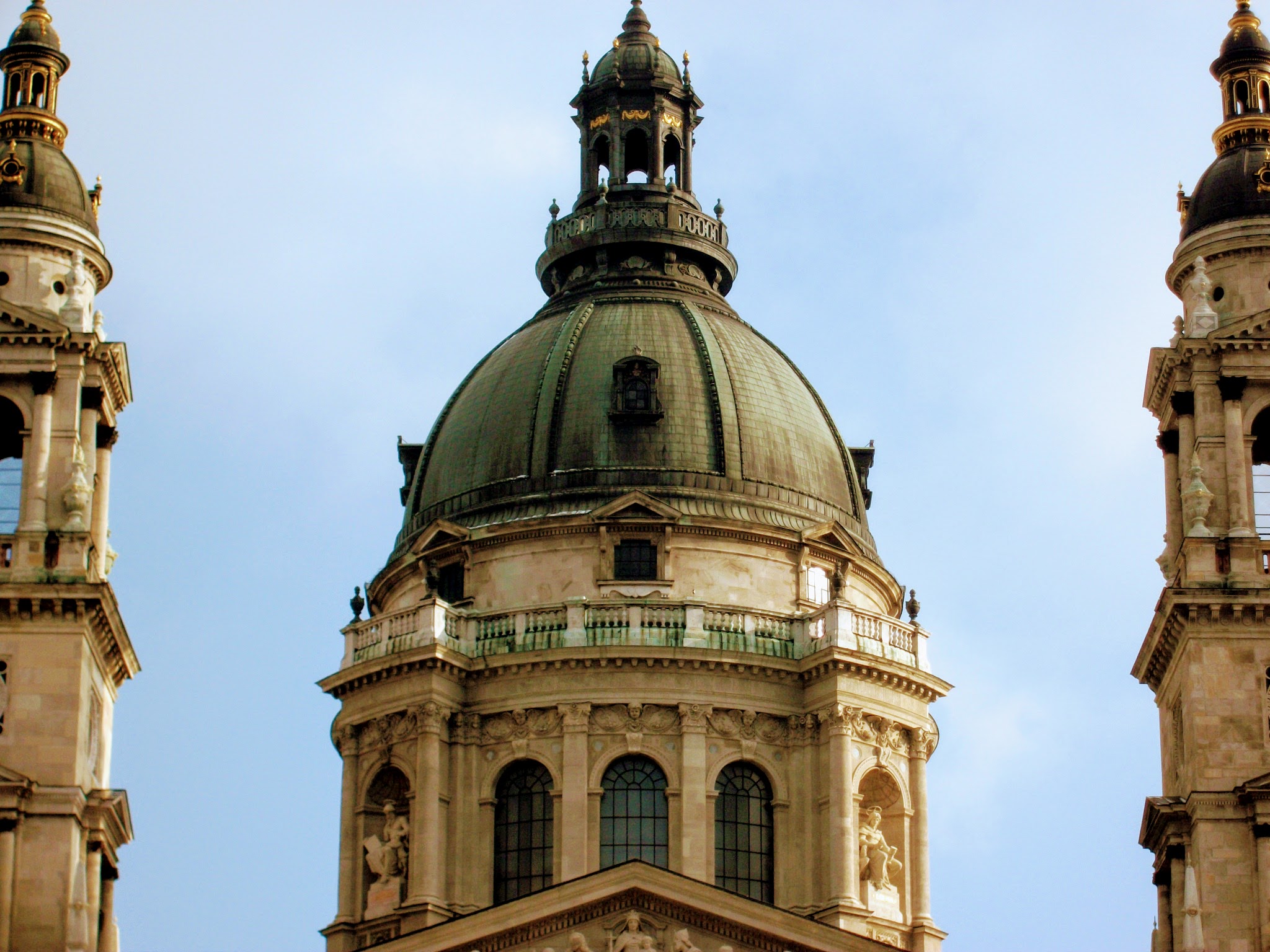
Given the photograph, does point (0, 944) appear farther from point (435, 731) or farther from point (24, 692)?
point (435, 731)

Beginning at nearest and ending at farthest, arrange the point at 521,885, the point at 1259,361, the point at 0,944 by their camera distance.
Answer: the point at 0,944, the point at 1259,361, the point at 521,885

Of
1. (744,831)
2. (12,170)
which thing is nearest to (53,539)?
(12,170)

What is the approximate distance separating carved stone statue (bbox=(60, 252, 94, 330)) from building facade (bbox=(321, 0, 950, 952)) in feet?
46.2

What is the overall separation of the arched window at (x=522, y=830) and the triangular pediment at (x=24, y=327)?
18101 millimetres

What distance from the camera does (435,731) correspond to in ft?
250

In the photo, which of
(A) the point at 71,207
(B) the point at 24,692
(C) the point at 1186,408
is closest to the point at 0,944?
(B) the point at 24,692

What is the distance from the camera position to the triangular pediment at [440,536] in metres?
79.8

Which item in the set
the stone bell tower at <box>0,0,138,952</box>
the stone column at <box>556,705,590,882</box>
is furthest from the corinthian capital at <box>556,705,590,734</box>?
the stone bell tower at <box>0,0,138,952</box>

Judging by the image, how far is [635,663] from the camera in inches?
3004

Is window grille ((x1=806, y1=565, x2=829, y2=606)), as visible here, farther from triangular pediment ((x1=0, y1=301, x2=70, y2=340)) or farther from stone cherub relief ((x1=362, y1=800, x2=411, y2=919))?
triangular pediment ((x1=0, y1=301, x2=70, y2=340))

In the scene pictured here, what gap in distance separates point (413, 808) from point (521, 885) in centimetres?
314

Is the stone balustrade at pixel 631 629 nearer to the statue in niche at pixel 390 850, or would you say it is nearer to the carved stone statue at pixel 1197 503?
the statue in niche at pixel 390 850

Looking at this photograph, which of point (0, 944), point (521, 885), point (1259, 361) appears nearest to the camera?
point (0, 944)

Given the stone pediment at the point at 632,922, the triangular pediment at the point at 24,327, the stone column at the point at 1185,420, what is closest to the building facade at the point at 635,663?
the stone pediment at the point at 632,922
